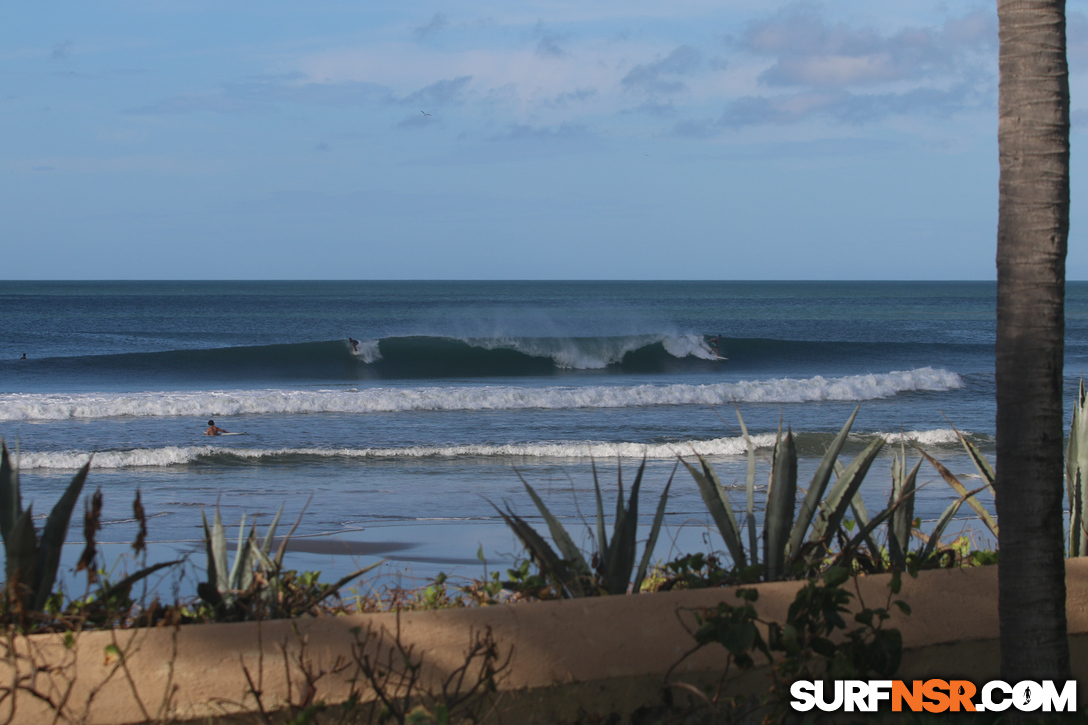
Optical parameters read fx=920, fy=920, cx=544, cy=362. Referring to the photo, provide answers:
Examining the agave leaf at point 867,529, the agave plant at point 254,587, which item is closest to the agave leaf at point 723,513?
the agave leaf at point 867,529

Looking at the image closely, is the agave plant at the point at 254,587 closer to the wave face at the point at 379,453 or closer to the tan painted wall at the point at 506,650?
the tan painted wall at the point at 506,650

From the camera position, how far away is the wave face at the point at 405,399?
47.8 ft

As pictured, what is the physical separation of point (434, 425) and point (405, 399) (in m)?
2.42

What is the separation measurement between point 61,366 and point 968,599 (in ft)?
88.3

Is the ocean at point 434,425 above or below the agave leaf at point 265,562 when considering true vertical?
above

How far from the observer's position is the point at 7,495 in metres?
2.82

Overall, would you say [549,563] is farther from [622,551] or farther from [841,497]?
[841,497]

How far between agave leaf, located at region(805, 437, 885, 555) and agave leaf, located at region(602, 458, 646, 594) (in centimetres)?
66

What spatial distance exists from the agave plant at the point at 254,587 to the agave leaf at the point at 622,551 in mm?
744

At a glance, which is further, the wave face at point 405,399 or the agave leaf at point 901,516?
the wave face at point 405,399

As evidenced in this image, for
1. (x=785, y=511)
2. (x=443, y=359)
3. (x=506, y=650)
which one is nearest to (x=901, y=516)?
(x=785, y=511)

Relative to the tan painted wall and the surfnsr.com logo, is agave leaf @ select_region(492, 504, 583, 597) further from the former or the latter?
the surfnsr.com logo

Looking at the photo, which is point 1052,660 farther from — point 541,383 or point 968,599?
point 541,383

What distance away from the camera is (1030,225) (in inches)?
102
